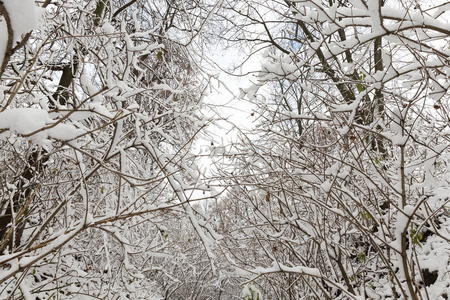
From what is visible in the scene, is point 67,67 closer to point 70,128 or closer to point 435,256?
point 70,128

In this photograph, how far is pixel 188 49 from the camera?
11.8ft

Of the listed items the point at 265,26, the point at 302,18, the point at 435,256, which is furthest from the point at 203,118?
the point at 265,26

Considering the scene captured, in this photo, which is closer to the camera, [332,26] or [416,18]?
[416,18]

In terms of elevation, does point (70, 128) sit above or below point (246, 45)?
below

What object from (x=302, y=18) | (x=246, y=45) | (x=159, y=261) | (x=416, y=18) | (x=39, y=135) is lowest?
(x=159, y=261)

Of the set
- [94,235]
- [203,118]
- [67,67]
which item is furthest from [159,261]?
[203,118]

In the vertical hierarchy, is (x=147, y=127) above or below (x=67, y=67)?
below

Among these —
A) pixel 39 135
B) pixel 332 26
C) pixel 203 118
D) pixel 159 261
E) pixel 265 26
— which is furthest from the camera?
pixel 159 261

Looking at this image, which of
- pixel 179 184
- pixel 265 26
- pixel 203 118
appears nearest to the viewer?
pixel 179 184

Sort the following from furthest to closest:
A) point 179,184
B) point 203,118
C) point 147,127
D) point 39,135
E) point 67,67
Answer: point 67,67
point 147,127
point 203,118
point 179,184
point 39,135

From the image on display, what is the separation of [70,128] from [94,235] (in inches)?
158

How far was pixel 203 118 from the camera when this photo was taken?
3.19 metres

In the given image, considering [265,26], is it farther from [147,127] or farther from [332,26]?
[332,26]

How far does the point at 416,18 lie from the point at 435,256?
2.83m
